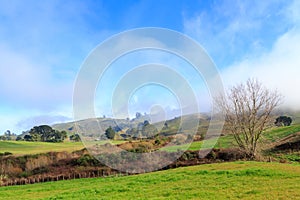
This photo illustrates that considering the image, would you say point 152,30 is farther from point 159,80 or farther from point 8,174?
point 8,174

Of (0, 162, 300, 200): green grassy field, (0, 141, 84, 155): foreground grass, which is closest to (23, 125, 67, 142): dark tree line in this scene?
(0, 141, 84, 155): foreground grass

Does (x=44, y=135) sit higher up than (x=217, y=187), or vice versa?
(x=44, y=135)

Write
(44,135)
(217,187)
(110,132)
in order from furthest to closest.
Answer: (44,135)
(110,132)
(217,187)

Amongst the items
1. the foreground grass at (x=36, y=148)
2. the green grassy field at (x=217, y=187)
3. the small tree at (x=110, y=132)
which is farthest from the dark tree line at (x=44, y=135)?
the green grassy field at (x=217, y=187)

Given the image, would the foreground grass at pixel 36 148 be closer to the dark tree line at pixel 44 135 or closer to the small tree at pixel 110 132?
the dark tree line at pixel 44 135

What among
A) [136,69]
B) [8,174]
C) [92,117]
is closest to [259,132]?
[136,69]

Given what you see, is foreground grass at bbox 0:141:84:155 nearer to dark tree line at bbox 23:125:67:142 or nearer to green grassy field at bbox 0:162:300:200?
dark tree line at bbox 23:125:67:142

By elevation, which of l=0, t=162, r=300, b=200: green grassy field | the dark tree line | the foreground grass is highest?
the dark tree line

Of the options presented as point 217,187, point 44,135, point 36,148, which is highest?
point 44,135

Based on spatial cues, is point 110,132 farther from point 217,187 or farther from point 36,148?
point 36,148

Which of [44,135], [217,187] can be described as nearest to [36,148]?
[44,135]

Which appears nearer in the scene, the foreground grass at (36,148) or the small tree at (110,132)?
the small tree at (110,132)

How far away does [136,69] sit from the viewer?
1889cm

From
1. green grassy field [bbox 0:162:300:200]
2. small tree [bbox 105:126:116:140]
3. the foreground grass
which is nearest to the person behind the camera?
green grassy field [bbox 0:162:300:200]
